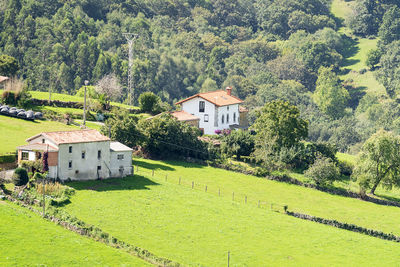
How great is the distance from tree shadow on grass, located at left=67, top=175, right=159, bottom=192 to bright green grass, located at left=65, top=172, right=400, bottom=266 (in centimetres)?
12

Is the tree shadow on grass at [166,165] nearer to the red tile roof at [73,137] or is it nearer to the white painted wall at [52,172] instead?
the red tile roof at [73,137]

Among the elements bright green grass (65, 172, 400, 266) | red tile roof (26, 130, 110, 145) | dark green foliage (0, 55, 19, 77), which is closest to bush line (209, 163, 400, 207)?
bright green grass (65, 172, 400, 266)

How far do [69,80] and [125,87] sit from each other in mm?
15251

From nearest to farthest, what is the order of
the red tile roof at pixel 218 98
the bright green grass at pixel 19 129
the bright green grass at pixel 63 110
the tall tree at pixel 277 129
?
the bright green grass at pixel 19 129 → the tall tree at pixel 277 129 → the bright green grass at pixel 63 110 → the red tile roof at pixel 218 98

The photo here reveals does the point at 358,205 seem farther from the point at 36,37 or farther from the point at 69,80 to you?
the point at 36,37

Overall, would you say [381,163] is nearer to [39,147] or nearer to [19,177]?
[39,147]

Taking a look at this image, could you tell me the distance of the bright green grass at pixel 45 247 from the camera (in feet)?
199

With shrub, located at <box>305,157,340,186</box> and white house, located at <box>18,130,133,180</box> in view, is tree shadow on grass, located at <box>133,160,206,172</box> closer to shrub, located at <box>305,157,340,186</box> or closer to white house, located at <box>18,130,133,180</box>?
white house, located at <box>18,130,133,180</box>

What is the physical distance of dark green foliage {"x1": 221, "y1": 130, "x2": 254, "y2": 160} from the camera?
358ft

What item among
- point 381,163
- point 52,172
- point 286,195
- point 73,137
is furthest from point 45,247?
point 381,163

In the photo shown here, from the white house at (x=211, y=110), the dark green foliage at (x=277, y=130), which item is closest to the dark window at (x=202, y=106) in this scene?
the white house at (x=211, y=110)

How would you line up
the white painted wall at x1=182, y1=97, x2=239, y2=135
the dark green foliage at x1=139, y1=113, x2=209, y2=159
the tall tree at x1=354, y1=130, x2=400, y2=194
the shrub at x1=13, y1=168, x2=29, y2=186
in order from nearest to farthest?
the shrub at x1=13, y1=168, x2=29, y2=186 → the tall tree at x1=354, y1=130, x2=400, y2=194 → the dark green foliage at x1=139, y1=113, x2=209, y2=159 → the white painted wall at x1=182, y1=97, x2=239, y2=135

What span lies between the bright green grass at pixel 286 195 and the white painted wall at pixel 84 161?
8.69m

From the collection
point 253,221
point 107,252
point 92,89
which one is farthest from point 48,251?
point 92,89
